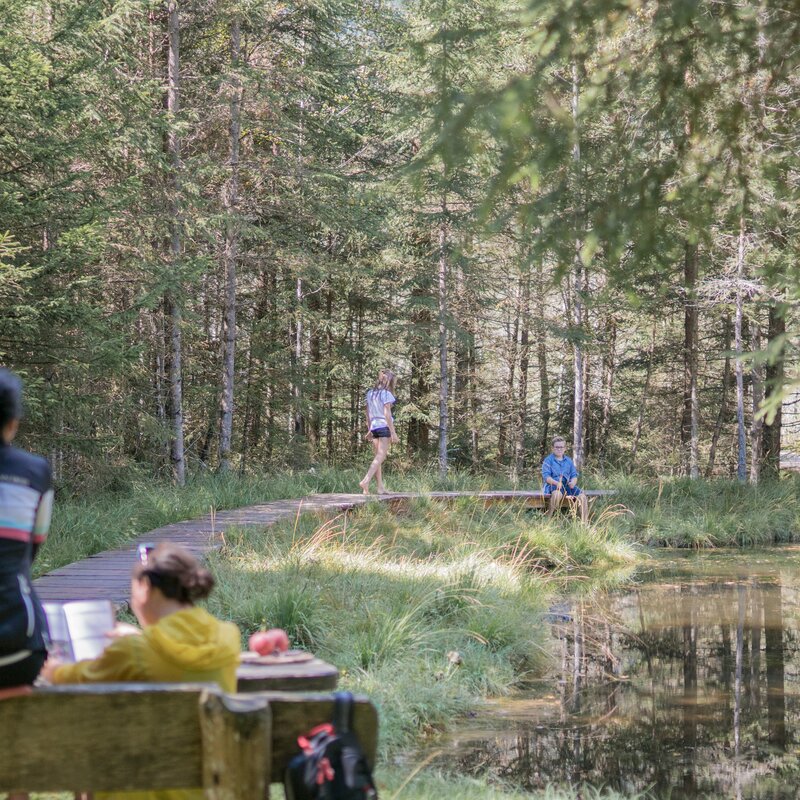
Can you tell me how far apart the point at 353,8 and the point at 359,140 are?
12.3 ft

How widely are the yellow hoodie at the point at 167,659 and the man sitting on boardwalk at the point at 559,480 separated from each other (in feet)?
40.9

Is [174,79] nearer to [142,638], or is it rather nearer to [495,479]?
[495,479]

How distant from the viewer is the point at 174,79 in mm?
15453

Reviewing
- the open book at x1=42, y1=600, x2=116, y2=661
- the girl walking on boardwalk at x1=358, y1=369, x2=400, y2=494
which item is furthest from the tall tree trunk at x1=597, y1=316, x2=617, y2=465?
the open book at x1=42, y1=600, x2=116, y2=661

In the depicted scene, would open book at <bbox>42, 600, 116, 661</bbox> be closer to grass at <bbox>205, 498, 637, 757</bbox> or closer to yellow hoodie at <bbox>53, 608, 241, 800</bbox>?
yellow hoodie at <bbox>53, 608, 241, 800</bbox>

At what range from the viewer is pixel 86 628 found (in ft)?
10.5

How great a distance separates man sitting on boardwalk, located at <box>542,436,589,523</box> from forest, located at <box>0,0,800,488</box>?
2599 mm

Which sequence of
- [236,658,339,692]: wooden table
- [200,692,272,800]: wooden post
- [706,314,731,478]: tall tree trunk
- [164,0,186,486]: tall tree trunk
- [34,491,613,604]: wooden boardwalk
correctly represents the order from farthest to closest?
1. [706,314,731,478]: tall tree trunk
2. [164,0,186,486]: tall tree trunk
3. [34,491,613,604]: wooden boardwalk
4. [236,658,339,692]: wooden table
5. [200,692,272,800]: wooden post

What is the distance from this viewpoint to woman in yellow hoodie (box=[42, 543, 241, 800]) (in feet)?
9.55

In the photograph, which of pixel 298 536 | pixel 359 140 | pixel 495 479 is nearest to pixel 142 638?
pixel 298 536

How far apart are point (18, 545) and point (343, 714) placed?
3.39ft

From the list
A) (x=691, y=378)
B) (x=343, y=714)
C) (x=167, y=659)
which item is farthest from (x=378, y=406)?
(x=343, y=714)

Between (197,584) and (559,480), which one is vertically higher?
(197,584)

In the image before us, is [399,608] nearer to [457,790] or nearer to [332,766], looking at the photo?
[457,790]
